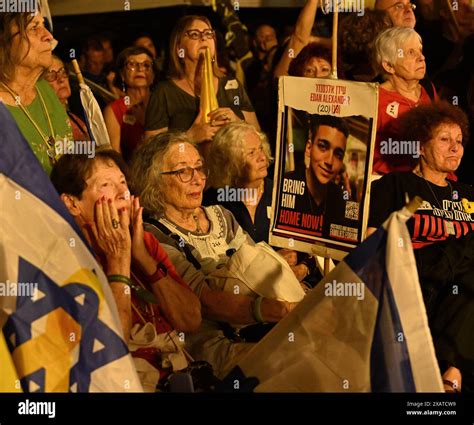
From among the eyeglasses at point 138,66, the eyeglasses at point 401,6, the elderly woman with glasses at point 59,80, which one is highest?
the eyeglasses at point 401,6

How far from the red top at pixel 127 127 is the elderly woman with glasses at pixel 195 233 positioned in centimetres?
148

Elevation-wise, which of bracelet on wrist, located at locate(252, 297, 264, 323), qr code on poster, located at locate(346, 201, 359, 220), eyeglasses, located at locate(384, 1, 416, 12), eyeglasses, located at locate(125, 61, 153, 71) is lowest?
bracelet on wrist, located at locate(252, 297, 264, 323)

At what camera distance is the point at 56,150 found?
18.0 ft

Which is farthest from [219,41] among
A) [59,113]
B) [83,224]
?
[83,224]

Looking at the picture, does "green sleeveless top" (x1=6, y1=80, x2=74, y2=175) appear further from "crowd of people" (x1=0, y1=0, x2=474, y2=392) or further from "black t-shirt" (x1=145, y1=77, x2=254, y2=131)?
→ "black t-shirt" (x1=145, y1=77, x2=254, y2=131)

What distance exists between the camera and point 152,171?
17.2 feet

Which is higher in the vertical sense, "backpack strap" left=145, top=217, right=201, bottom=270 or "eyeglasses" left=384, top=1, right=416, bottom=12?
"eyeglasses" left=384, top=1, right=416, bottom=12

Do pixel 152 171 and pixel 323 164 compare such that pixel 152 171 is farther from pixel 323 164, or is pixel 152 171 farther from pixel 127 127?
pixel 127 127

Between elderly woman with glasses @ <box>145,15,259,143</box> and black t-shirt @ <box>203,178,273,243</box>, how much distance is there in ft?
1.54

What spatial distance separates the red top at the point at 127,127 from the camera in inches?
269

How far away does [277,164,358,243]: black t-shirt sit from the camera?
522cm

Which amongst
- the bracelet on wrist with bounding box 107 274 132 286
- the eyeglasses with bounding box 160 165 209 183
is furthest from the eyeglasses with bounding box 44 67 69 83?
the bracelet on wrist with bounding box 107 274 132 286

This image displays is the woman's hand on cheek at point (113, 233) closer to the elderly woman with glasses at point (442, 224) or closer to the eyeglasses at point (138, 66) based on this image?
the elderly woman with glasses at point (442, 224)

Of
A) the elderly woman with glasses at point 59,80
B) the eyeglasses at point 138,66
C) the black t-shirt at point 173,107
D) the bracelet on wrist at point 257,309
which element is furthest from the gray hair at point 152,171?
the eyeglasses at point 138,66
